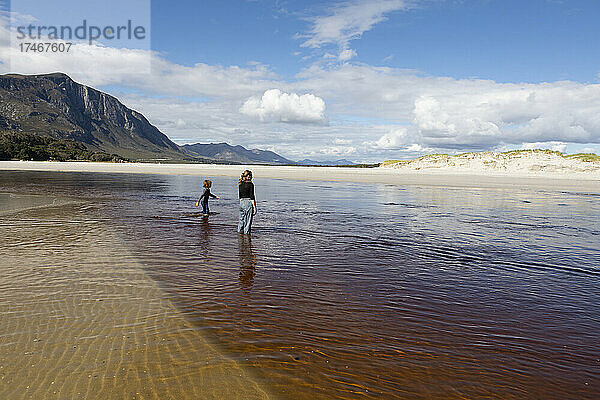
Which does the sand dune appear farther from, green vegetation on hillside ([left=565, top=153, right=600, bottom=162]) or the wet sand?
the wet sand

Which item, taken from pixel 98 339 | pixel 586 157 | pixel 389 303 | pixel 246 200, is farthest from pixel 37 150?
pixel 586 157

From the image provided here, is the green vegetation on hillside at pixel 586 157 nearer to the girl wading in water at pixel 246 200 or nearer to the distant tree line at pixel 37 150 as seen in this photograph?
the girl wading in water at pixel 246 200

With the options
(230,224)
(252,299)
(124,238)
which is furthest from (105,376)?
(230,224)

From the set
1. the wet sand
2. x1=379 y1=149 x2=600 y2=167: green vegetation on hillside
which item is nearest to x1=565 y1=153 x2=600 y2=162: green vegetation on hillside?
x1=379 y1=149 x2=600 y2=167: green vegetation on hillside

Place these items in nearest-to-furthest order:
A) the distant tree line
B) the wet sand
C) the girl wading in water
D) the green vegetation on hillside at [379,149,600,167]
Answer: the wet sand → the girl wading in water → the green vegetation on hillside at [379,149,600,167] → the distant tree line

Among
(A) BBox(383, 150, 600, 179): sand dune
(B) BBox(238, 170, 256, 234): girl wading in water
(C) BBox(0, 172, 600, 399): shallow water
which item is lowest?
(C) BBox(0, 172, 600, 399): shallow water

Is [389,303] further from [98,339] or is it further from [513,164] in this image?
[513,164]

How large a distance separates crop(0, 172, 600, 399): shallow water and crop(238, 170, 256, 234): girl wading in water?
702 mm

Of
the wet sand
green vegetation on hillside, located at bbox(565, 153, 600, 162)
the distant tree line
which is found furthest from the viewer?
the distant tree line

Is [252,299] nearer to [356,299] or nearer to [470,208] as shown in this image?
[356,299]

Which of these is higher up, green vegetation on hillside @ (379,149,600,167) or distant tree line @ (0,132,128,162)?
distant tree line @ (0,132,128,162)

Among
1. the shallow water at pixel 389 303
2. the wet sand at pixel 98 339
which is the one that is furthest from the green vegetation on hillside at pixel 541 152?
the wet sand at pixel 98 339

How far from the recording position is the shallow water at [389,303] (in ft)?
15.7

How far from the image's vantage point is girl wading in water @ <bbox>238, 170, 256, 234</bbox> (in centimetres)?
1341
